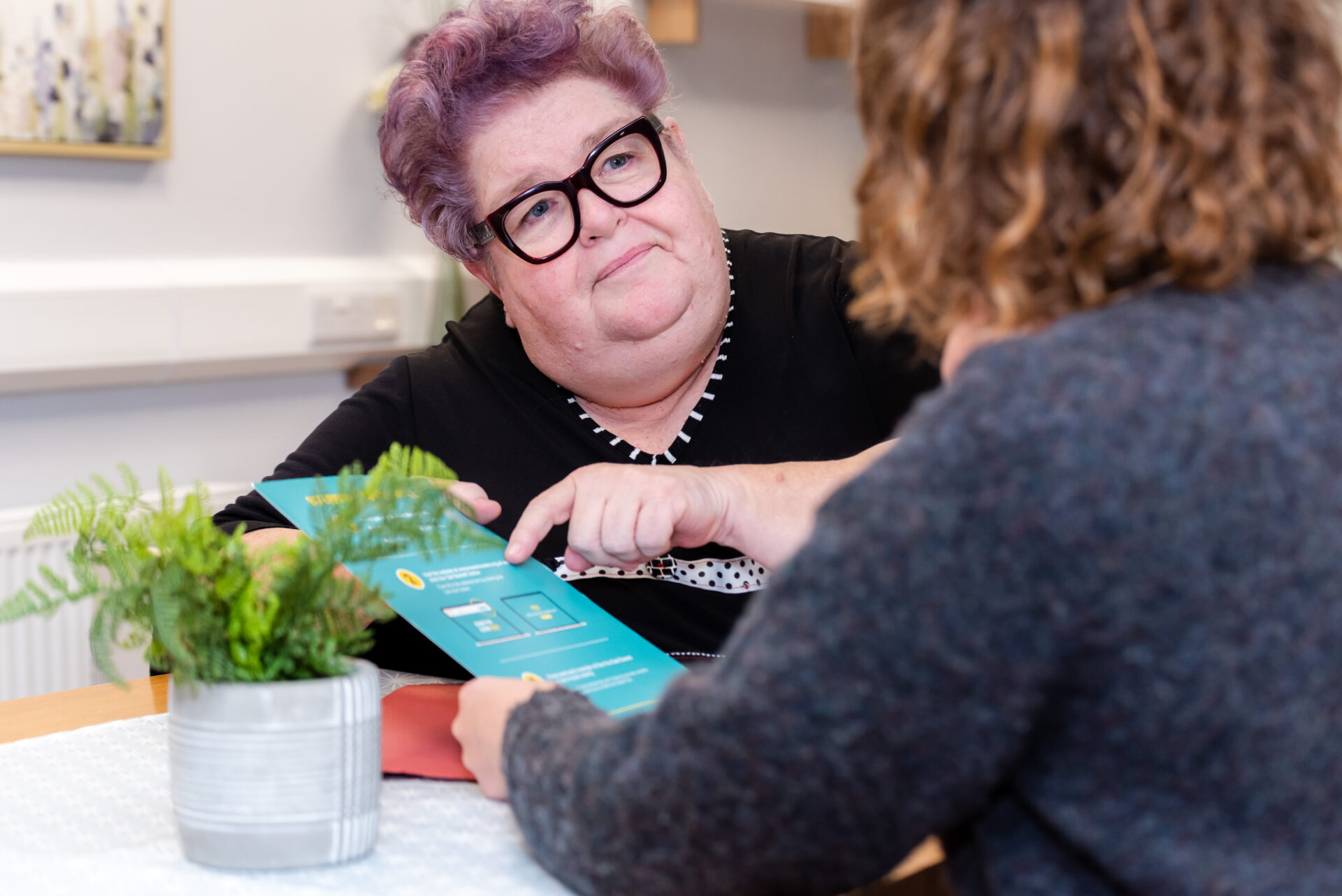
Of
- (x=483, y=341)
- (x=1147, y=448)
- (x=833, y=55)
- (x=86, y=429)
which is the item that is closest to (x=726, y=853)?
(x=1147, y=448)

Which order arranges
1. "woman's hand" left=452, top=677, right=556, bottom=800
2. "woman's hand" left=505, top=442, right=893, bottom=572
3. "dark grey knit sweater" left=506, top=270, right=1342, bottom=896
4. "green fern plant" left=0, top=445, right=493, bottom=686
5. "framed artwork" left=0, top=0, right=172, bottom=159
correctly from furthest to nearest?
"framed artwork" left=0, top=0, right=172, bottom=159 → "woman's hand" left=505, top=442, right=893, bottom=572 → "woman's hand" left=452, top=677, right=556, bottom=800 → "green fern plant" left=0, top=445, right=493, bottom=686 → "dark grey knit sweater" left=506, top=270, right=1342, bottom=896

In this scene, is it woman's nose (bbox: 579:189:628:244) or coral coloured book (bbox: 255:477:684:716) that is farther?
woman's nose (bbox: 579:189:628:244)

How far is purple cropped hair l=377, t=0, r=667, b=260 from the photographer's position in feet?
4.99

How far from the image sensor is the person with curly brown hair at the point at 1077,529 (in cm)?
57

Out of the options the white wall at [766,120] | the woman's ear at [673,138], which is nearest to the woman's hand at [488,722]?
the woman's ear at [673,138]

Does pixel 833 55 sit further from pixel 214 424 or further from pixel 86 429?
pixel 86 429

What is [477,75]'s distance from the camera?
4.99 ft

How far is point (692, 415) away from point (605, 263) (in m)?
0.23

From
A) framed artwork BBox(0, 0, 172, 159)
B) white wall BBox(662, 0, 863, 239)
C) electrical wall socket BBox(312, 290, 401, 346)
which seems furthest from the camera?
white wall BBox(662, 0, 863, 239)

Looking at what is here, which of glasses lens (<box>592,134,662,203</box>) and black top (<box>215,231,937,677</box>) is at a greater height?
glasses lens (<box>592,134,662,203</box>)

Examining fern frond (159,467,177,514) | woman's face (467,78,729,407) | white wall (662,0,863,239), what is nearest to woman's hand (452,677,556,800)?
fern frond (159,467,177,514)

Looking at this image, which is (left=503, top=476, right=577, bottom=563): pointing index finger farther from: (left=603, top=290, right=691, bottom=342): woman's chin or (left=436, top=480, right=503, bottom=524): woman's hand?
(left=603, top=290, right=691, bottom=342): woman's chin

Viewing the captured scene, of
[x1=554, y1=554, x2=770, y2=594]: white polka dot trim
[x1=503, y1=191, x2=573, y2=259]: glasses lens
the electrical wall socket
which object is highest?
[x1=503, y1=191, x2=573, y2=259]: glasses lens

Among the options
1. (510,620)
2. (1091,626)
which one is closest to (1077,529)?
(1091,626)
